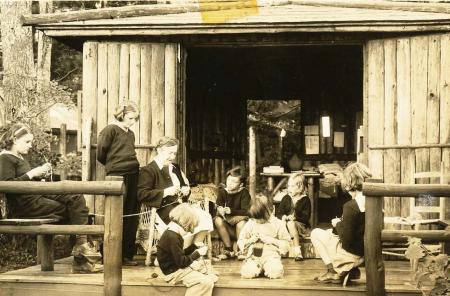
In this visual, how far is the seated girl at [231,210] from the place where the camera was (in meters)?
9.09

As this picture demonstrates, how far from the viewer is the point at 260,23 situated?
29.6 ft

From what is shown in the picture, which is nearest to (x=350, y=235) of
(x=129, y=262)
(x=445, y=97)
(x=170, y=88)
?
(x=129, y=262)

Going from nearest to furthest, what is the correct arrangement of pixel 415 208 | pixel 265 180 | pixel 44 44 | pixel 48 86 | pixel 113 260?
pixel 113 260 → pixel 415 208 → pixel 48 86 → pixel 265 180 → pixel 44 44

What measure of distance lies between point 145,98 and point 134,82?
28 centimetres

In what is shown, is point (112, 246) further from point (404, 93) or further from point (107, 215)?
point (404, 93)

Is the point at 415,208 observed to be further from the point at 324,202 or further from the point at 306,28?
the point at 324,202

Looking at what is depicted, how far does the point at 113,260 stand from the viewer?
6.56 m

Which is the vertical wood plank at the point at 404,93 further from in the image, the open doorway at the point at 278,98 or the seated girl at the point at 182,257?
the open doorway at the point at 278,98

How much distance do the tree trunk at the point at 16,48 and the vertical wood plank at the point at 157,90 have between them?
5.61 metres

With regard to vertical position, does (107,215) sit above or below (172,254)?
above

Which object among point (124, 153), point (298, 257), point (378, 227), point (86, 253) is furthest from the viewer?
point (298, 257)

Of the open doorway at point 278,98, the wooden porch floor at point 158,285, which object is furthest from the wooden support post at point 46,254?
the open doorway at point 278,98

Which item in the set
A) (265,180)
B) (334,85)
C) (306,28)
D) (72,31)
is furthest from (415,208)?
(265,180)

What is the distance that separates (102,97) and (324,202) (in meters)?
6.82
